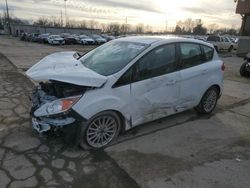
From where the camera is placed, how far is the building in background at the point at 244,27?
2234 centimetres

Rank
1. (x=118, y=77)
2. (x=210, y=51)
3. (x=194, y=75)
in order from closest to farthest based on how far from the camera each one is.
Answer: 1. (x=118, y=77)
2. (x=194, y=75)
3. (x=210, y=51)

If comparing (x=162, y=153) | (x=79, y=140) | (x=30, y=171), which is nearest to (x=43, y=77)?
(x=79, y=140)

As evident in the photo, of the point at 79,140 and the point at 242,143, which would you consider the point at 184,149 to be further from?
the point at 79,140

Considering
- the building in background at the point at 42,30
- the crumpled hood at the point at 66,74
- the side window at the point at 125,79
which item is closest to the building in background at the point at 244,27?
the side window at the point at 125,79

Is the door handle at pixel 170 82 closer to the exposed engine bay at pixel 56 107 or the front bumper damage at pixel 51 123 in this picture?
the exposed engine bay at pixel 56 107

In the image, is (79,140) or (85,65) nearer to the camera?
Answer: (79,140)

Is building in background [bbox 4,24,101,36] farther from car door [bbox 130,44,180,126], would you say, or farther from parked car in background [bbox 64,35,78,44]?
car door [bbox 130,44,180,126]

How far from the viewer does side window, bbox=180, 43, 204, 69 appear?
4.80 meters

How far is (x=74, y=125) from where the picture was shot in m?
3.61

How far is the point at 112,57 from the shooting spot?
4488 mm

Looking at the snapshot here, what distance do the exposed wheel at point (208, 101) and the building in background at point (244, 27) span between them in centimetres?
1935

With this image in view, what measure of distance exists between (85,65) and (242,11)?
22.1 metres

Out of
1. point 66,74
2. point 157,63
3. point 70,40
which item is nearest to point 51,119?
point 66,74

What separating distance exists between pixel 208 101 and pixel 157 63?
185 cm
